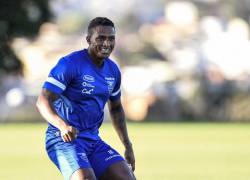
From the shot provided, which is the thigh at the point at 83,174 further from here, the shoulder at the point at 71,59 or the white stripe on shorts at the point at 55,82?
the shoulder at the point at 71,59

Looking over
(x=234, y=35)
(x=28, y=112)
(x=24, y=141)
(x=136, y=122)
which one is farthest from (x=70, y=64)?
(x=234, y=35)

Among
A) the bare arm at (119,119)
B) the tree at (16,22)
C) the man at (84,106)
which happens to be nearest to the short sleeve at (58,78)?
the man at (84,106)

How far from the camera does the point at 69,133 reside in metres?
10.4

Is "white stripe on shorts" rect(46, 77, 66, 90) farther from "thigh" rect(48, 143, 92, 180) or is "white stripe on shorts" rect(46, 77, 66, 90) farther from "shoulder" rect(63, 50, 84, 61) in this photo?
"thigh" rect(48, 143, 92, 180)

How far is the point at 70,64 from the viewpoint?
36.0 ft

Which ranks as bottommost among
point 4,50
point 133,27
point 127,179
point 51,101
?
point 133,27

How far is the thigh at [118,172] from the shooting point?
437 inches

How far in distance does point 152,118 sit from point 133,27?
160 ft

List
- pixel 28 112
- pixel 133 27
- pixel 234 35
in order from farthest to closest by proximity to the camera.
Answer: pixel 133 27 → pixel 234 35 → pixel 28 112

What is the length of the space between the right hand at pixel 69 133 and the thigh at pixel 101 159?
0.79 m

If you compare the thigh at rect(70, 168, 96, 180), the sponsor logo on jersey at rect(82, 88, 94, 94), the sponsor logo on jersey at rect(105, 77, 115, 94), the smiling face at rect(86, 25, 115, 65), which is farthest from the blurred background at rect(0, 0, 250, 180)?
the thigh at rect(70, 168, 96, 180)

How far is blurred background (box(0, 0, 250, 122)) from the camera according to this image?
5247 centimetres

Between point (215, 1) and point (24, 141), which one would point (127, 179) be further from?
point (215, 1)

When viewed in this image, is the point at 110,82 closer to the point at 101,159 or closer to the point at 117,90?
the point at 117,90
